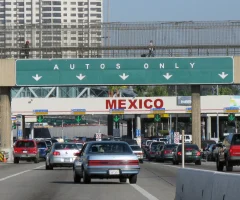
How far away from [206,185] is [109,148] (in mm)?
12830

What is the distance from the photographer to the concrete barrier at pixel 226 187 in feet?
42.0

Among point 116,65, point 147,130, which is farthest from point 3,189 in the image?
point 147,130

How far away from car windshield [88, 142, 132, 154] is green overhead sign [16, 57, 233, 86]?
94.5ft

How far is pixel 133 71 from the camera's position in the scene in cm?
5731

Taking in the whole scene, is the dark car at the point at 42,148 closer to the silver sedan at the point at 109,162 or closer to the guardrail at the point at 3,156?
the guardrail at the point at 3,156

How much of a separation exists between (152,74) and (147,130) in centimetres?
10883

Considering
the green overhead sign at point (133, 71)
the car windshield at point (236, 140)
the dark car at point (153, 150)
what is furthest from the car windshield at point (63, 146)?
the dark car at point (153, 150)

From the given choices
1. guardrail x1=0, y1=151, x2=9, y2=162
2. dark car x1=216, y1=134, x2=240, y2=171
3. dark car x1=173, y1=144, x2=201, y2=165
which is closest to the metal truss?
guardrail x1=0, y1=151, x2=9, y2=162

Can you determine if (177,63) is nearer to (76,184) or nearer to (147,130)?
(76,184)

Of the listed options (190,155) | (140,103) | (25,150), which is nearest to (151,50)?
(190,155)

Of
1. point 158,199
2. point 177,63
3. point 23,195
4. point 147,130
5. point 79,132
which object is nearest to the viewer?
point 158,199

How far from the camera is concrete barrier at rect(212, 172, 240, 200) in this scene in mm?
12805

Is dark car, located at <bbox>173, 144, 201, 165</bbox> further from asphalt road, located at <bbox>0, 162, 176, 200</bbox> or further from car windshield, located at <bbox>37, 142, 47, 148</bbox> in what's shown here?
asphalt road, located at <bbox>0, 162, 176, 200</bbox>

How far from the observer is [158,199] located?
71.2ft
